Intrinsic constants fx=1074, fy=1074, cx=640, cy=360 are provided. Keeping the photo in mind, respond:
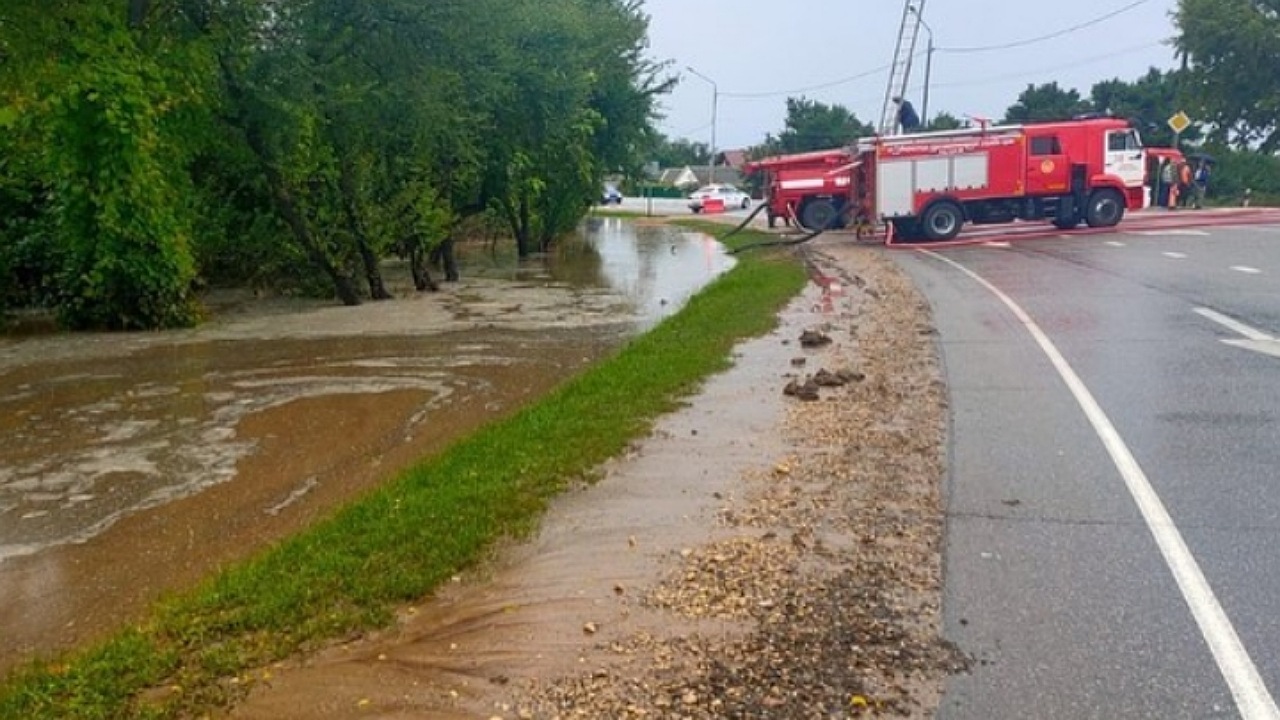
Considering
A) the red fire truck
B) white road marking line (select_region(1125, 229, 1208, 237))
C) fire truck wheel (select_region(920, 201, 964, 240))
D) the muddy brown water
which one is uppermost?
the red fire truck

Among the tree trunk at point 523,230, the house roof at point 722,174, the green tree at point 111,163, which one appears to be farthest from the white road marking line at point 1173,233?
the house roof at point 722,174

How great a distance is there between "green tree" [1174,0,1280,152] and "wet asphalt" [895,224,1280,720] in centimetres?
4553

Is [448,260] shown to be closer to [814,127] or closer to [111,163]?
[111,163]

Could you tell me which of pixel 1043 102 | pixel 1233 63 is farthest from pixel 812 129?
pixel 1233 63

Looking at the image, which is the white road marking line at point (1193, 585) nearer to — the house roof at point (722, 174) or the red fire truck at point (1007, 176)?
the red fire truck at point (1007, 176)

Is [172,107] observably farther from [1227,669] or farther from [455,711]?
[1227,669]

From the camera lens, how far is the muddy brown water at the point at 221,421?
272 inches

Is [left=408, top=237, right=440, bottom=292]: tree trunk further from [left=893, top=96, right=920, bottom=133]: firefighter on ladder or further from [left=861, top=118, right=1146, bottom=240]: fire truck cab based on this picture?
[left=893, top=96, right=920, bottom=133]: firefighter on ladder

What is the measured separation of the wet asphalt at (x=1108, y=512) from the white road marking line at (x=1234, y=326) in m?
0.07

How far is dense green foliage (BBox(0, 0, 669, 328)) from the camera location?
16.8m

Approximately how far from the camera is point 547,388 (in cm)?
1283

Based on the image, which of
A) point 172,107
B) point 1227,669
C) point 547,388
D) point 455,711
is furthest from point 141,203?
point 1227,669

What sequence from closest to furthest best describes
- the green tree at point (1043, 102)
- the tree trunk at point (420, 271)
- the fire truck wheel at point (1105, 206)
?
the tree trunk at point (420, 271), the fire truck wheel at point (1105, 206), the green tree at point (1043, 102)

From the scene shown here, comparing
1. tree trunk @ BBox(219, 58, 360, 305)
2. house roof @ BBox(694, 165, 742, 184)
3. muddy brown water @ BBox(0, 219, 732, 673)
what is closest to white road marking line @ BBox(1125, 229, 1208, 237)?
muddy brown water @ BBox(0, 219, 732, 673)
